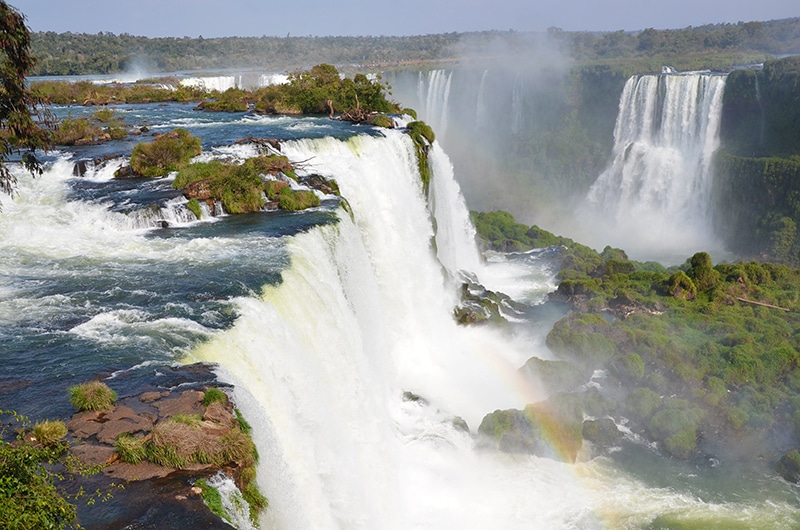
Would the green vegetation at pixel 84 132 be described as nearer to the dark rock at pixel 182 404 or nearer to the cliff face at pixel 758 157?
the dark rock at pixel 182 404

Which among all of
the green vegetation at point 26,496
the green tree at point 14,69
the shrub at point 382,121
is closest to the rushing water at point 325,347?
the green vegetation at point 26,496

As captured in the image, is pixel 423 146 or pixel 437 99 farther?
pixel 437 99

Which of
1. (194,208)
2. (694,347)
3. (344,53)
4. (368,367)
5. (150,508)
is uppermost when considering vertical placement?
(344,53)

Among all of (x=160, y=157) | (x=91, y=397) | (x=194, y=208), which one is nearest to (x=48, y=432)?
(x=91, y=397)

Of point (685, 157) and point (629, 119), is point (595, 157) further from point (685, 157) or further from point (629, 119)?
point (685, 157)

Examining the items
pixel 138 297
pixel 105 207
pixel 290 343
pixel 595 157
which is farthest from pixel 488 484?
pixel 595 157

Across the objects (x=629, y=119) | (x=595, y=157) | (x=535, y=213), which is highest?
(x=629, y=119)

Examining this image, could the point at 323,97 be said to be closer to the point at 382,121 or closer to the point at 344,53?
the point at 382,121
